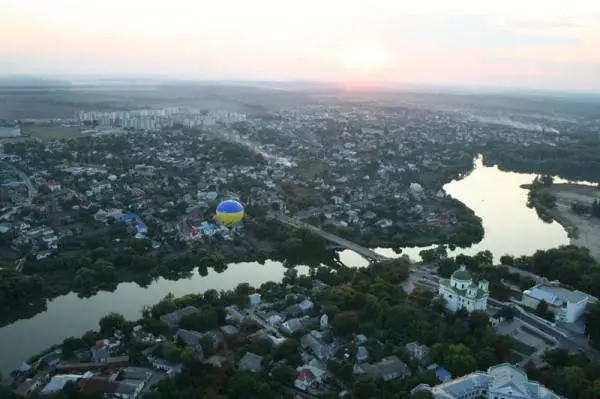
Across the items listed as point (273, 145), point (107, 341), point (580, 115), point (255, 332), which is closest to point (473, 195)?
point (273, 145)

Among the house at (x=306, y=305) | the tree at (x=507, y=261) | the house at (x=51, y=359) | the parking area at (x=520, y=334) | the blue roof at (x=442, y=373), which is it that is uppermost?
the tree at (x=507, y=261)

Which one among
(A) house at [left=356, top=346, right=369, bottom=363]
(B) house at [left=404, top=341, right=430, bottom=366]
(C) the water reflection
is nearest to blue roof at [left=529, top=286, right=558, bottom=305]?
(B) house at [left=404, top=341, right=430, bottom=366]

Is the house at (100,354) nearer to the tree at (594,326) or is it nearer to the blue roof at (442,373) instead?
the blue roof at (442,373)

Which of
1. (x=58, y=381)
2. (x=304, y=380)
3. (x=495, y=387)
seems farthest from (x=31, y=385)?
(x=495, y=387)

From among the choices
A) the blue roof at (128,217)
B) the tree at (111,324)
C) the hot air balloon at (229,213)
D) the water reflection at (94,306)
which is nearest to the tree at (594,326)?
the water reflection at (94,306)

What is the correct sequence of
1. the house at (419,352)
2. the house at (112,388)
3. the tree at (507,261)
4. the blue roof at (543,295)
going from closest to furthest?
the house at (112,388) < the house at (419,352) < the blue roof at (543,295) < the tree at (507,261)

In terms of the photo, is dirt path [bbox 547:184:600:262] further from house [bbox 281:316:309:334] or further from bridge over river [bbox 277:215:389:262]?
house [bbox 281:316:309:334]

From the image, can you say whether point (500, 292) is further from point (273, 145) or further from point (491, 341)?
point (273, 145)
